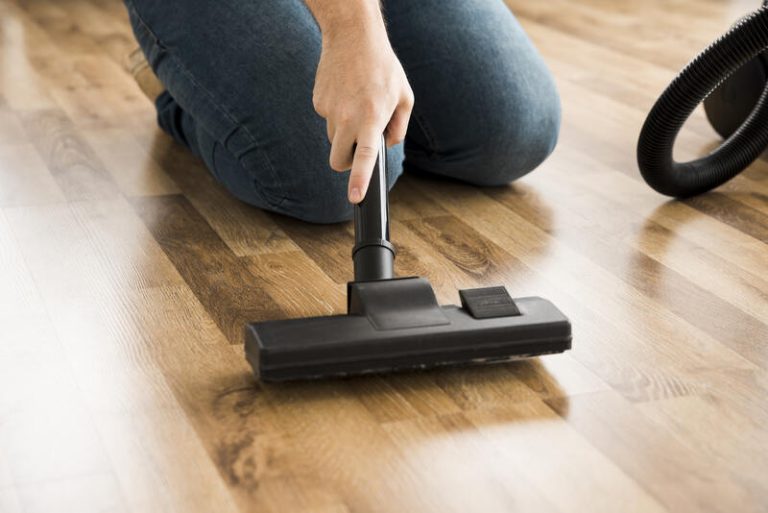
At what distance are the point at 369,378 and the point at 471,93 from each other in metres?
0.68

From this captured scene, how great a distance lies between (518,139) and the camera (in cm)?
152

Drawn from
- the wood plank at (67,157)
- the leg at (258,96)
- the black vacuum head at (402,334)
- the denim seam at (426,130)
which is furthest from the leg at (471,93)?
the black vacuum head at (402,334)

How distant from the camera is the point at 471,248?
1.35 meters

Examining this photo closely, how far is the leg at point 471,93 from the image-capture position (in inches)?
60.3

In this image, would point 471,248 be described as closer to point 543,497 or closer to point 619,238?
point 619,238

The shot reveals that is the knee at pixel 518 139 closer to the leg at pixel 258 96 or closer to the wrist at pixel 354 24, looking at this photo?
the leg at pixel 258 96

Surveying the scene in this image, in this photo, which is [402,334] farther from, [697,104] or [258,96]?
[697,104]

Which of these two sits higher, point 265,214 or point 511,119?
point 511,119

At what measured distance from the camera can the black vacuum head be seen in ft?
3.00

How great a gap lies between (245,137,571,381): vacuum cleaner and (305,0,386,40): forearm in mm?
251

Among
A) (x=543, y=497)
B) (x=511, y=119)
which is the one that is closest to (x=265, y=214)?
(x=511, y=119)

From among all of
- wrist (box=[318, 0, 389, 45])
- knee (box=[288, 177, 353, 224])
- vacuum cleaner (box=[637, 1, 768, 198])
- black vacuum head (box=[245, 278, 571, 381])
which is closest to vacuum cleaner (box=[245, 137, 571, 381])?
black vacuum head (box=[245, 278, 571, 381])

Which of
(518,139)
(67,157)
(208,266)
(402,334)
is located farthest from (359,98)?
(67,157)

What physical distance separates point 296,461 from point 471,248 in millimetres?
562
